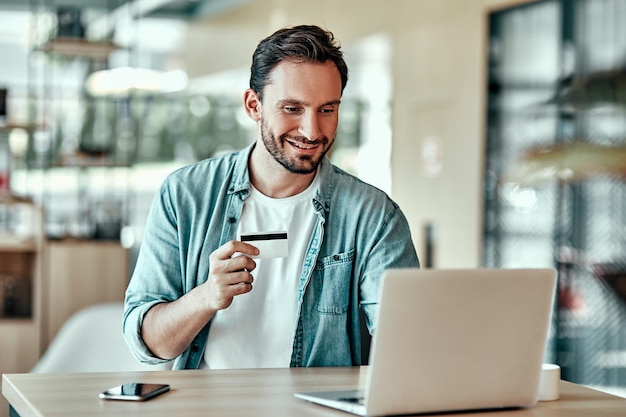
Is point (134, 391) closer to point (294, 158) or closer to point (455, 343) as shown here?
point (455, 343)

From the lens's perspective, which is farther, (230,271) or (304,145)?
(304,145)

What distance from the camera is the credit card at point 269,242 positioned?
214 centimetres

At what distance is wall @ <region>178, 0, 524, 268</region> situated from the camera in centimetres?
679

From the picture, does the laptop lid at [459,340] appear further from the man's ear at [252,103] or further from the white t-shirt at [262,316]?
the man's ear at [252,103]

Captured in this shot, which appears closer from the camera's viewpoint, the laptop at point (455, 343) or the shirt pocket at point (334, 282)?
the laptop at point (455, 343)

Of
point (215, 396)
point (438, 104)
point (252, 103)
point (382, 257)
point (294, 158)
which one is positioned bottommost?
point (215, 396)

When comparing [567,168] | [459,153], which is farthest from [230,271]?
[459,153]

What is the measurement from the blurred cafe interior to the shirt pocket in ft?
10.1

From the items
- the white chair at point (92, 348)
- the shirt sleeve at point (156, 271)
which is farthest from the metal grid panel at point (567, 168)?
the shirt sleeve at point (156, 271)

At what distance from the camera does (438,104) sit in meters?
7.26

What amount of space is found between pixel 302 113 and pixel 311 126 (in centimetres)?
5

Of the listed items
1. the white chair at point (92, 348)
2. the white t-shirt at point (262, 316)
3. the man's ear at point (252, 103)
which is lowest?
the white chair at point (92, 348)

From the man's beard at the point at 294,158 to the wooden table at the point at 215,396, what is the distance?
17.8 inches

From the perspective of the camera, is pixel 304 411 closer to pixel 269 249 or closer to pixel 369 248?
pixel 269 249
